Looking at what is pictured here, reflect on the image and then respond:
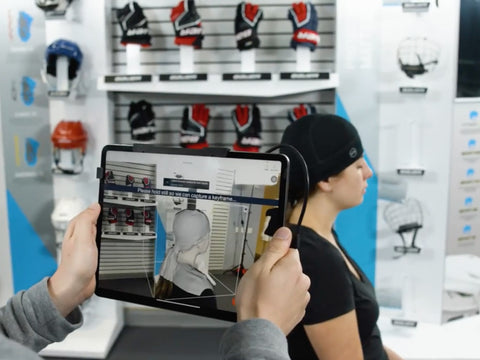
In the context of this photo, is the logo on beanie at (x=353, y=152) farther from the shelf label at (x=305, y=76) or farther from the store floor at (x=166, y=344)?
the store floor at (x=166, y=344)

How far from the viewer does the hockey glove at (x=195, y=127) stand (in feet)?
10.0

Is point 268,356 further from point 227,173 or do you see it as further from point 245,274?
point 227,173

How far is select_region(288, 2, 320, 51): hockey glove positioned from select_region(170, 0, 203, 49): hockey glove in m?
0.56

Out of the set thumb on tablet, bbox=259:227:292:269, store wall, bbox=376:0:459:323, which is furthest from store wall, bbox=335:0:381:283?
thumb on tablet, bbox=259:227:292:269

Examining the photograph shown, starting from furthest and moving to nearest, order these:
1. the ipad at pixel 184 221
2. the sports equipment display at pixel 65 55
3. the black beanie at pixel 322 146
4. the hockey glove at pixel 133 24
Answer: the hockey glove at pixel 133 24, the sports equipment display at pixel 65 55, the black beanie at pixel 322 146, the ipad at pixel 184 221

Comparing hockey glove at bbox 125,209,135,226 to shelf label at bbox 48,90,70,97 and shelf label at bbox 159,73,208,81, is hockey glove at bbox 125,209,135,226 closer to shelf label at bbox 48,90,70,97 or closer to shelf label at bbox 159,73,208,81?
shelf label at bbox 159,73,208,81

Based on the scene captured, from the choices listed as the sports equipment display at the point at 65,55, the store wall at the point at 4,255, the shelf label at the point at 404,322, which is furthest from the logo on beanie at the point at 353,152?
the store wall at the point at 4,255

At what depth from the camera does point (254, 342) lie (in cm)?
74

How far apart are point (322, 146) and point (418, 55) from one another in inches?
65.5

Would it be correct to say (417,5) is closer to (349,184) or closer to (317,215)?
(349,184)

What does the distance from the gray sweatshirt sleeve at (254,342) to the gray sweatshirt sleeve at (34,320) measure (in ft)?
1.28

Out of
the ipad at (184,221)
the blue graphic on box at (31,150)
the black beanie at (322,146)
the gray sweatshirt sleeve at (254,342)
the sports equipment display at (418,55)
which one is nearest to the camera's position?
the gray sweatshirt sleeve at (254,342)

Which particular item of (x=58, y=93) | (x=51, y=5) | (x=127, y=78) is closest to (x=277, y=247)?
(x=127, y=78)

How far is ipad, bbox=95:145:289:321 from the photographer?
872 millimetres
